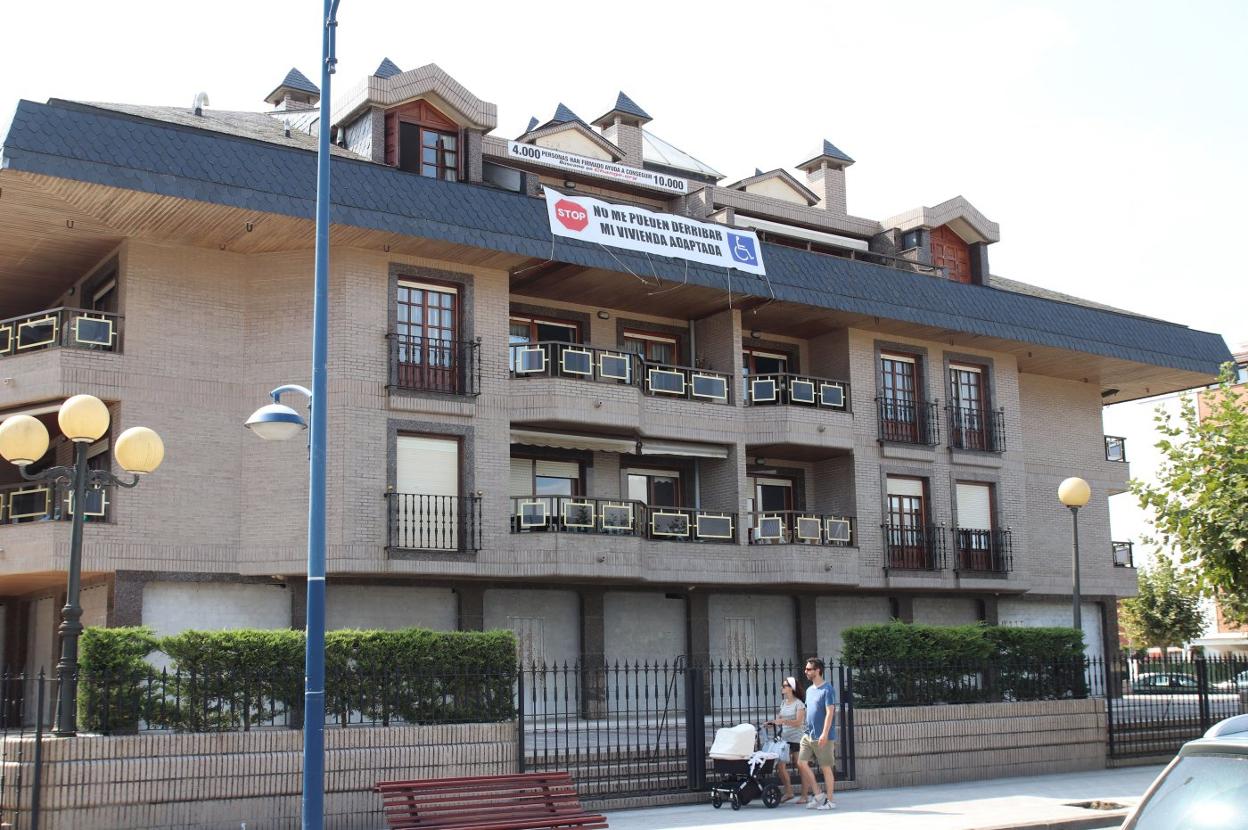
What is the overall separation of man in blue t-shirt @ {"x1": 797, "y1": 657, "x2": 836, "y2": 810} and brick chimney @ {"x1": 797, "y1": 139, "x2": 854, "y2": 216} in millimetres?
21117

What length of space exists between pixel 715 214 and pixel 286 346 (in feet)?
37.3

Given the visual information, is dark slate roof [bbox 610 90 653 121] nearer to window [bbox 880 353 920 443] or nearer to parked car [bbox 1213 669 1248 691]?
window [bbox 880 353 920 443]

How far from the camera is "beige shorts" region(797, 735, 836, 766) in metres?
16.4

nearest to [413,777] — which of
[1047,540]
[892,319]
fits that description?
[892,319]

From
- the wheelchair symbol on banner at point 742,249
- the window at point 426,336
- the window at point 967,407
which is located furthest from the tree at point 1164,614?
the window at point 426,336

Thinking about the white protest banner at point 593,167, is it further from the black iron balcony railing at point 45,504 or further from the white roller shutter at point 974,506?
the black iron balcony railing at point 45,504

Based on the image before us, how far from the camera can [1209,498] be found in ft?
63.9

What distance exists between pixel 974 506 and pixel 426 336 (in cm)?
1491

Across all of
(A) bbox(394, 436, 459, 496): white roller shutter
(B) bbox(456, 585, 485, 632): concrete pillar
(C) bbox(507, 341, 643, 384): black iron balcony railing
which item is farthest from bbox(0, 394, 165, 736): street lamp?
(C) bbox(507, 341, 643, 384): black iron balcony railing

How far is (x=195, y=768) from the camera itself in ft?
46.6

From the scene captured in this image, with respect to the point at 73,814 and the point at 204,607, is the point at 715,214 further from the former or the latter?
the point at 73,814

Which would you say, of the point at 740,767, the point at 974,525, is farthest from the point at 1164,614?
the point at 740,767

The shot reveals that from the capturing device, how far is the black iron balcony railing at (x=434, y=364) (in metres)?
24.1

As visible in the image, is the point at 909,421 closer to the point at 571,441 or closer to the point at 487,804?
the point at 571,441
